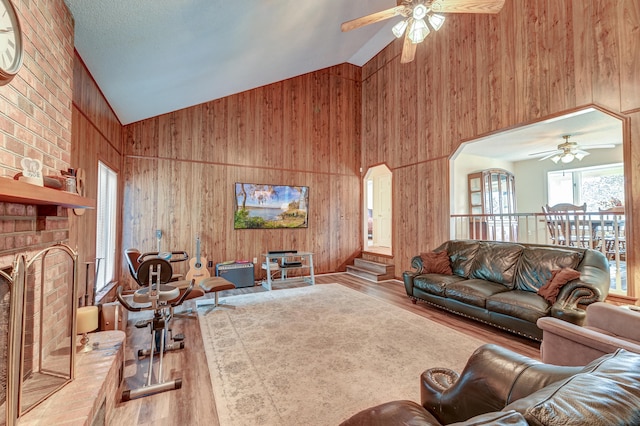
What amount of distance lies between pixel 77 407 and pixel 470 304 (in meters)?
3.65

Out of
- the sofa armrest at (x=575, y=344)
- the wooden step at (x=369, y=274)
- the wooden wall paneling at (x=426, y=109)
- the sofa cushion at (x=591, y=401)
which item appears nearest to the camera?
the sofa cushion at (x=591, y=401)

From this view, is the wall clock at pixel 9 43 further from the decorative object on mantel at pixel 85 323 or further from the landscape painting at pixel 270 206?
the landscape painting at pixel 270 206

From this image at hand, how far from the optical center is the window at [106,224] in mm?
3518

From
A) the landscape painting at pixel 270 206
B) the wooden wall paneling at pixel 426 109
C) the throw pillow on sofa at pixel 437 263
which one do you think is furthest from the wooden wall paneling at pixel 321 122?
the throw pillow on sofa at pixel 437 263

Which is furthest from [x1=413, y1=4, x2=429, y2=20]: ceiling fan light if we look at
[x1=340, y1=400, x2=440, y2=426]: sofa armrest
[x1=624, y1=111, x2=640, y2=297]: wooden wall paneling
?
[x1=340, y1=400, x2=440, y2=426]: sofa armrest

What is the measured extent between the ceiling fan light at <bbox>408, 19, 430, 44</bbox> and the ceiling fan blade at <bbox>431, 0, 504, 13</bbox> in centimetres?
15

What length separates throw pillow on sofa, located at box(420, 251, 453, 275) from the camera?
420cm

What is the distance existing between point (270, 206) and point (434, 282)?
3502 mm

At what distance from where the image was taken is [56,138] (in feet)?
6.23

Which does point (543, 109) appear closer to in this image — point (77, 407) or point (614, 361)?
point (614, 361)

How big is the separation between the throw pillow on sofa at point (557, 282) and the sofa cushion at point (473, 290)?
0.52 m

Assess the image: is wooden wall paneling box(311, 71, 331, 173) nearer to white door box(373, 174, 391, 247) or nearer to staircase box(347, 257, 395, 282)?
white door box(373, 174, 391, 247)

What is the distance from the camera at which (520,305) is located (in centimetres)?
288

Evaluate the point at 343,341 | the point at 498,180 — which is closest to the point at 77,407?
the point at 343,341
